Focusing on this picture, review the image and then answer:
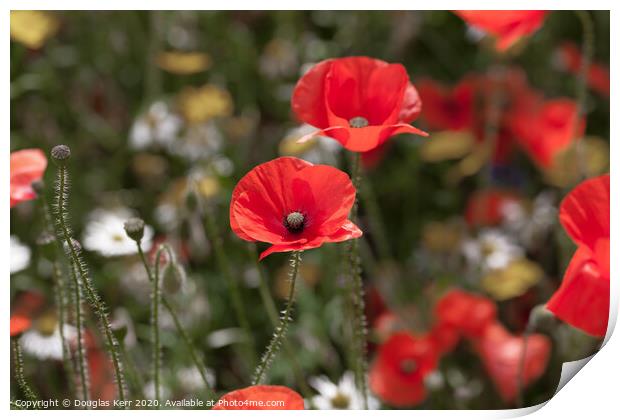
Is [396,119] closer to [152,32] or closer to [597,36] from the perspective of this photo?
[597,36]

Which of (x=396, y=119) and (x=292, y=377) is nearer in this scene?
(x=396, y=119)

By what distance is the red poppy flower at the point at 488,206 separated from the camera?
141cm

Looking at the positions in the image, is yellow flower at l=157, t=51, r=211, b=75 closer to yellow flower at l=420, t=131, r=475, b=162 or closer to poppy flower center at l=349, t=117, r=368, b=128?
yellow flower at l=420, t=131, r=475, b=162

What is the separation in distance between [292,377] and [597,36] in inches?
28.3

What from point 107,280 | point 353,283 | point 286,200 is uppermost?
point 286,200

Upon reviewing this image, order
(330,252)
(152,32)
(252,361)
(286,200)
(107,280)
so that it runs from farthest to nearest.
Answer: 1. (152,32)
2. (330,252)
3. (107,280)
4. (252,361)
5. (286,200)

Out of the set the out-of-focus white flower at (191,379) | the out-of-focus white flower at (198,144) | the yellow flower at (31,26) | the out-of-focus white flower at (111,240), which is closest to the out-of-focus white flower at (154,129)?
the out-of-focus white flower at (198,144)

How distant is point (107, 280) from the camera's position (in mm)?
1128

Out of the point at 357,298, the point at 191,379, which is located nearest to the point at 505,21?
the point at 357,298

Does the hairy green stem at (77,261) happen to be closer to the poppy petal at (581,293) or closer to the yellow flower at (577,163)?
the poppy petal at (581,293)

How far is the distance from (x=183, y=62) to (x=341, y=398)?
74 centimetres

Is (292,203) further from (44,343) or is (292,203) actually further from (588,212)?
(44,343)

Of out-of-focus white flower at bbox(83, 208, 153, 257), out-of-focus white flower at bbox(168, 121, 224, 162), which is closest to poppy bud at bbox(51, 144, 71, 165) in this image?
out-of-focus white flower at bbox(83, 208, 153, 257)
